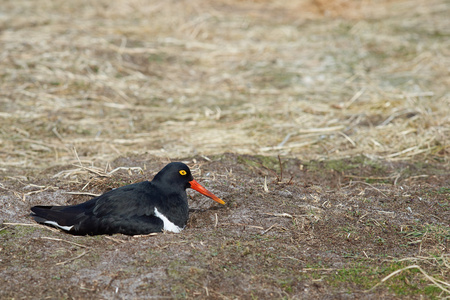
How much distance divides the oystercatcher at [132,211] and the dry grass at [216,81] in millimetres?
1758

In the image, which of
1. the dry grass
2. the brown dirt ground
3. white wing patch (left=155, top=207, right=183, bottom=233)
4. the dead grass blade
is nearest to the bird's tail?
the brown dirt ground

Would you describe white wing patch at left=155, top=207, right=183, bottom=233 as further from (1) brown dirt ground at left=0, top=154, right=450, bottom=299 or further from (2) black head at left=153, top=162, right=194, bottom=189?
(2) black head at left=153, top=162, right=194, bottom=189

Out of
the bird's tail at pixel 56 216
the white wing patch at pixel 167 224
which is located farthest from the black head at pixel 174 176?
the bird's tail at pixel 56 216

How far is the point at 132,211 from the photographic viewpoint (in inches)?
184

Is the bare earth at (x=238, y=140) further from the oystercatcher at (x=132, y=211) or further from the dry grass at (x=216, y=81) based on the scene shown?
the oystercatcher at (x=132, y=211)

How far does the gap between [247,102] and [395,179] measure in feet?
11.0

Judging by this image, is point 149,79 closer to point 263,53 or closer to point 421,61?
point 263,53

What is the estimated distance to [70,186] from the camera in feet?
18.4

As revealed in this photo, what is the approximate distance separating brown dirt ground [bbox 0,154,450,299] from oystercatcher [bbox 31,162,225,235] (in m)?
0.15

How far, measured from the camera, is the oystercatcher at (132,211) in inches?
182

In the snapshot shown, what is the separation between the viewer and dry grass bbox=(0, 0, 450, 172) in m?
7.39

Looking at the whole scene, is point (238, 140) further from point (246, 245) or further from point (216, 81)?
point (246, 245)

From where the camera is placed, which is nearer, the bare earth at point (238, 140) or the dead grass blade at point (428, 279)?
the dead grass blade at point (428, 279)

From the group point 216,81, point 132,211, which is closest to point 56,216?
point 132,211
